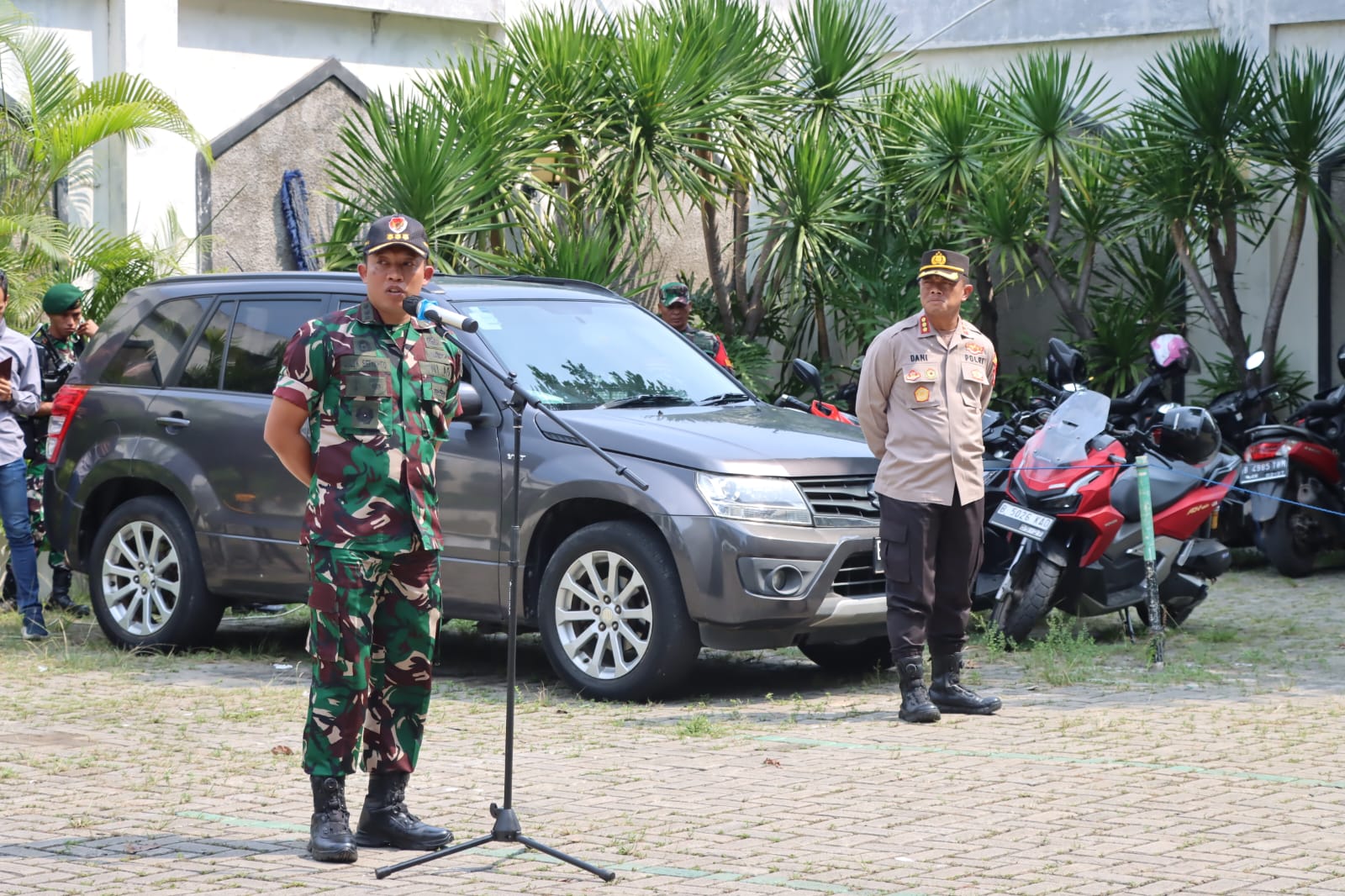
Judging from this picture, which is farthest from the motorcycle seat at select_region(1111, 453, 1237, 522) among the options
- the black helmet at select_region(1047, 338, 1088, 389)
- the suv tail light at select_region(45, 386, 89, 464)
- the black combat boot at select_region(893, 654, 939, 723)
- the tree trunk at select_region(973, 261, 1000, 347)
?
the tree trunk at select_region(973, 261, 1000, 347)

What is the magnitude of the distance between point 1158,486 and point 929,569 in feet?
7.44

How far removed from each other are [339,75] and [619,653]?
1030 cm

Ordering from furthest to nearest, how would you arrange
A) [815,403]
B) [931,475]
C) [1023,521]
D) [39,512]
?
[39,512] < [815,403] < [1023,521] < [931,475]

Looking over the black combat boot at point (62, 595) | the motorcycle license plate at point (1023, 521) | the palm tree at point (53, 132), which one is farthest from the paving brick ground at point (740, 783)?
the palm tree at point (53, 132)

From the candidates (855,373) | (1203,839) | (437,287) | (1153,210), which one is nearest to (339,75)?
(855,373)

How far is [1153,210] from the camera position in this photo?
49.9ft

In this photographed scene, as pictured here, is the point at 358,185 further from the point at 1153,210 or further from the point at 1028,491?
the point at 1028,491

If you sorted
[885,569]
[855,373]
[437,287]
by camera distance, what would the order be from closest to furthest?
[885,569] → [437,287] → [855,373]

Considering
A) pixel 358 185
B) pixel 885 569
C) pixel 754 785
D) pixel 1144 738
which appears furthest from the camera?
pixel 358 185

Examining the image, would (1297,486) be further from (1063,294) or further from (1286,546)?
(1063,294)

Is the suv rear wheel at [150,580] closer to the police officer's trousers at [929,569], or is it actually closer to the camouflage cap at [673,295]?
the police officer's trousers at [929,569]

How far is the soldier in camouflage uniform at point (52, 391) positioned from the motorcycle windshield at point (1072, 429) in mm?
5536

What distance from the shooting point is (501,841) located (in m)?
5.50

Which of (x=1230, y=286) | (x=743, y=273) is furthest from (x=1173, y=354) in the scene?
(x=743, y=273)
